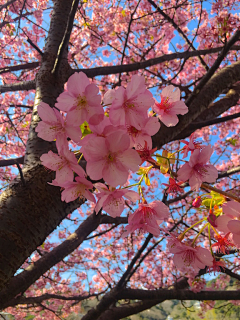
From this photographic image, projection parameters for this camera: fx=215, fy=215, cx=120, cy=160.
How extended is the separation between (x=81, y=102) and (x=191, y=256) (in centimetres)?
81

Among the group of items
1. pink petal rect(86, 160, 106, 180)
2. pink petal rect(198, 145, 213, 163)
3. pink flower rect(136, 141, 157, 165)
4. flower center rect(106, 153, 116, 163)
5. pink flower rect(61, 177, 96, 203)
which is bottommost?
pink flower rect(61, 177, 96, 203)

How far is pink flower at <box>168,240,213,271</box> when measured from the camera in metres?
0.93

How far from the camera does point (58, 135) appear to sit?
2.50 ft

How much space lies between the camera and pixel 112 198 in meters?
0.82

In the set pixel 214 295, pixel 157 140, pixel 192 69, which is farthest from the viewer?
pixel 192 69

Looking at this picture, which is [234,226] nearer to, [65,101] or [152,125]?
[152,125]

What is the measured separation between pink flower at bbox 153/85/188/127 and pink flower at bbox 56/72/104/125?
31cm

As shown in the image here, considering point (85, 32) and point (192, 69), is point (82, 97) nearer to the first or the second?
point (85, 32)

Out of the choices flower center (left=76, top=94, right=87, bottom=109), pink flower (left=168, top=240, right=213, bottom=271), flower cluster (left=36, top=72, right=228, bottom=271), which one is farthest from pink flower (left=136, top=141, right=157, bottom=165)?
pink flower (left=168, top=240, right=213, bottom=271)

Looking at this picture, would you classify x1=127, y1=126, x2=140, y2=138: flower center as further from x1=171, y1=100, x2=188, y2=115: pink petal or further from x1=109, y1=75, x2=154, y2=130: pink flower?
x1=171, y1=100, x2=188, y2=115: pink petal

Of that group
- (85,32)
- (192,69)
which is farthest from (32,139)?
(192,69)

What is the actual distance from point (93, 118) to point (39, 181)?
0.74 meters

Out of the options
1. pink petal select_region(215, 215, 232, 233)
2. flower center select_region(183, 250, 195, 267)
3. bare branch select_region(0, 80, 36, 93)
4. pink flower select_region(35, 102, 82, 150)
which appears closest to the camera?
pink flower select_region(35, 102, 82, 150)

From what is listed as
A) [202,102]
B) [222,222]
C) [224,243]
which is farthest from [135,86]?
[202,102]
